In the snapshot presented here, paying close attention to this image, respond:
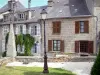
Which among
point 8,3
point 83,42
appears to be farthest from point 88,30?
point 8,3

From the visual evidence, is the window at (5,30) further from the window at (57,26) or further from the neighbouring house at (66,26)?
the window at (57,26)

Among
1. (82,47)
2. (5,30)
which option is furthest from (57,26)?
(5,30)

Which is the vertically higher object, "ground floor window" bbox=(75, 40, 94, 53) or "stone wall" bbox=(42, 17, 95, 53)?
"stone wall" bbox=(42, 17, 95, 53)

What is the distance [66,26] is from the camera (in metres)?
30.7

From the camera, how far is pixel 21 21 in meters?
34.5

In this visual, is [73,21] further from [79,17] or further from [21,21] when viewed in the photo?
[21,21]

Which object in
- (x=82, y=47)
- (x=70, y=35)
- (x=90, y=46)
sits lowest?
(x=82, y=47)

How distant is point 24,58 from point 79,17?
1022 centimetres

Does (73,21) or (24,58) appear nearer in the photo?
(24,58)

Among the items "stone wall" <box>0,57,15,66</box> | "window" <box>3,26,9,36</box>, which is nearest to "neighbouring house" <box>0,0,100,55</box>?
"window" <box>3,26,9,36</box>

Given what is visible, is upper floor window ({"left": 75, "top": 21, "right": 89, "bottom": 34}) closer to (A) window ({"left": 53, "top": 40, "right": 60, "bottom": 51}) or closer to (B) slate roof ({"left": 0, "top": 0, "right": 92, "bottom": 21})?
(B) slate roof ({"left": 0, "top": 0, "right": 92, "bottom": 21})

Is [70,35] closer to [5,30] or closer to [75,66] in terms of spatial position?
[5,30]

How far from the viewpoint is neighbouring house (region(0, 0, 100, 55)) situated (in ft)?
96.3

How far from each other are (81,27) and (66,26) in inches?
74.8
